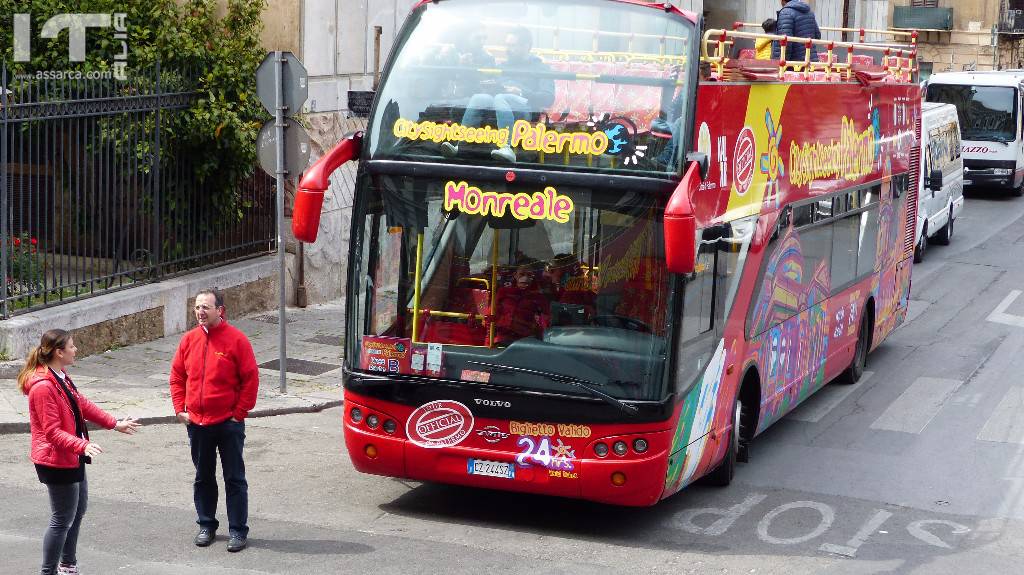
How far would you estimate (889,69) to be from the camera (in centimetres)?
1565

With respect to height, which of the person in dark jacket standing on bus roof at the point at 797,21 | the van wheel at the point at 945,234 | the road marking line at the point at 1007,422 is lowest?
the road marking line at the point at 1007,422

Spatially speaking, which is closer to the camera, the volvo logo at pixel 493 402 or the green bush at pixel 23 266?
the volvo logo at pixel 493 402

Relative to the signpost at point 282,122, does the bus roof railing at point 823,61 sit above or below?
above

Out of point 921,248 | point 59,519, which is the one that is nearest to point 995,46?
point 921,248

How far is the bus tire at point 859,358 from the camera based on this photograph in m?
15.1

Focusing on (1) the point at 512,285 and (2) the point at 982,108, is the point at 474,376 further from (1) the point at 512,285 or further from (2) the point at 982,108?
(2) the point at 982,108

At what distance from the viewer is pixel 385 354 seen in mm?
9117

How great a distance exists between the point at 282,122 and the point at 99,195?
250 cm

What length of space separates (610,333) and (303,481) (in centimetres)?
283

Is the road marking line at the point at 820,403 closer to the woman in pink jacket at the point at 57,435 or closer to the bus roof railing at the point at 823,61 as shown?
the bus roof railing at the point at 823,61

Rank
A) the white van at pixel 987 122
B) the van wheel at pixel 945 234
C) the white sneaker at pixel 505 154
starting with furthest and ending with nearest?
the white van at pixel 987 122
the van wheel at pixel 945 234
the white sneaker at pixel 505 154

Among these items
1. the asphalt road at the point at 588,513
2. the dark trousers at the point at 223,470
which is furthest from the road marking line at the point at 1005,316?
the dark trousers at the point at 223,470

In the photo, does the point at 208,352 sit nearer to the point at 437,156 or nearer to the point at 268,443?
the point at 437,156

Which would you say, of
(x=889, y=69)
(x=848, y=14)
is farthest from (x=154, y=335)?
(x=848, y=14)
